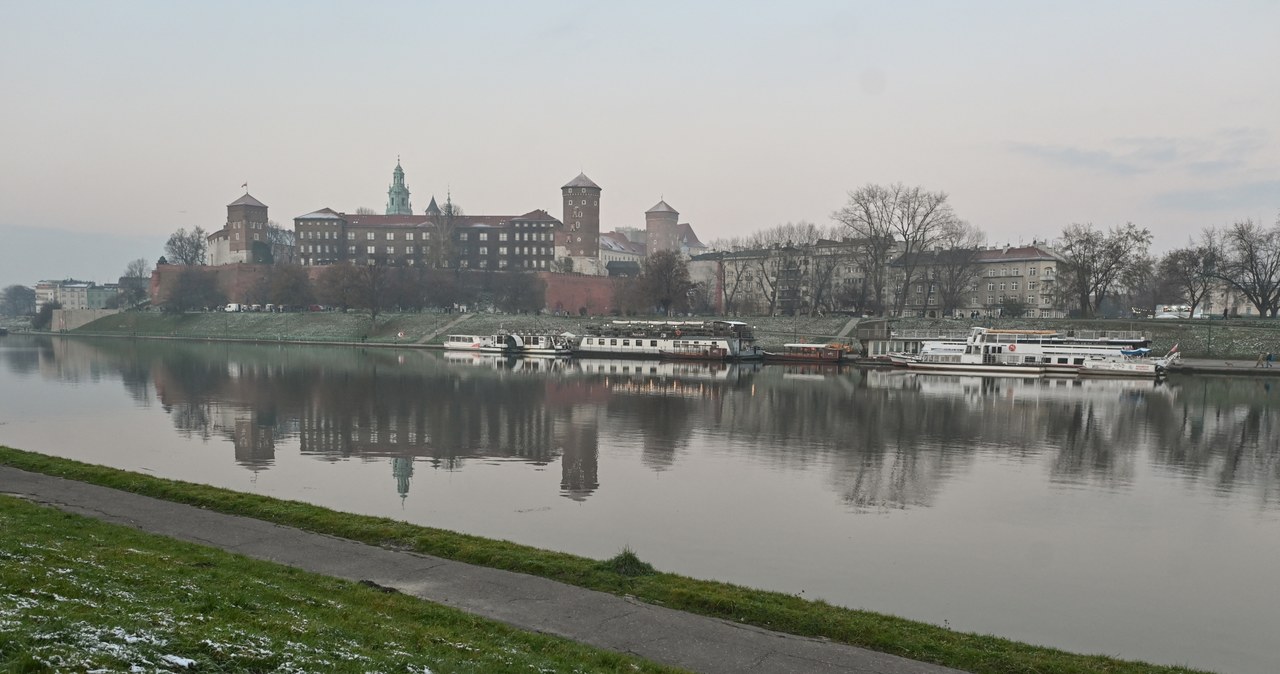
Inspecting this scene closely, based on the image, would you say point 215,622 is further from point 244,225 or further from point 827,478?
point 244,225

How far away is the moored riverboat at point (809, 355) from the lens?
5778 cm

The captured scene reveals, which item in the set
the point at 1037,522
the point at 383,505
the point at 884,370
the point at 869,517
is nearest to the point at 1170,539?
the point at 1037,522

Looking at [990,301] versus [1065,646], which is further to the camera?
[990,301]

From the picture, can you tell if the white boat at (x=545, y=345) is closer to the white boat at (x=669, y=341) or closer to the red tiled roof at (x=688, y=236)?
the white boat at (x=669, y=341)

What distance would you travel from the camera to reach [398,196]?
14575 cm

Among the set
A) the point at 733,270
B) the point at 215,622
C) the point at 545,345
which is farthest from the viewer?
the point at 733,270

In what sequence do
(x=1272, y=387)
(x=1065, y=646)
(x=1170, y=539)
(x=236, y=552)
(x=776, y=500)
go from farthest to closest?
(x=1272, y=387), (x=776, y=500), (x=1170, y=539), (x=236, y=552), (x=1065, y=646)

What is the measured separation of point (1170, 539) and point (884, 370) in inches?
1574

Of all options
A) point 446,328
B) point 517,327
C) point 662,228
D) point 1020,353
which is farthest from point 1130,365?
point 662,228

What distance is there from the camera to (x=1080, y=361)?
5050 centimetres

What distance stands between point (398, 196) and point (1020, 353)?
116 meters

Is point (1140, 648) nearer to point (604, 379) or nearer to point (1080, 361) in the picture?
point (604, 379)

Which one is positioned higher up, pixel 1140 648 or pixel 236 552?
pixel 236 552

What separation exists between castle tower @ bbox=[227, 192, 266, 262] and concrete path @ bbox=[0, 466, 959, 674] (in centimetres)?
11275
